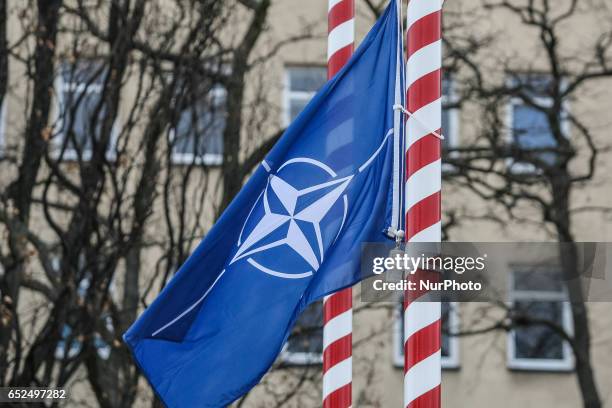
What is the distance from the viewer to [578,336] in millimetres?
16953

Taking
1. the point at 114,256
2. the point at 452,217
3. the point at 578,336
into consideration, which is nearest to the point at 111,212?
the point at 114,256

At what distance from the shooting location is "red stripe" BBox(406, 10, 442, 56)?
241 inches

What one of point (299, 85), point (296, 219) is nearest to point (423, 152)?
point (296, 219)

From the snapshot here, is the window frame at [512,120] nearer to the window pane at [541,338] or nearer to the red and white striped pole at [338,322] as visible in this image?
the window pane at [541,338]

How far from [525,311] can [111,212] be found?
8.54 meters

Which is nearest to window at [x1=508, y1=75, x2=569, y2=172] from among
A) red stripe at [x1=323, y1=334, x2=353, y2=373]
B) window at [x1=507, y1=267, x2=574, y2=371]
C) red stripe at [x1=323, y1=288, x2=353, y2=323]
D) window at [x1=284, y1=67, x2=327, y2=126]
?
window at [x1=507, y1=267, x2=574, y2=371]

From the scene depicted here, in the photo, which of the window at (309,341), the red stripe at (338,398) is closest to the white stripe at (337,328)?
the red stripe at (338,398)

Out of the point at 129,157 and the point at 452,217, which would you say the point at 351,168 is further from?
the point at 452,217

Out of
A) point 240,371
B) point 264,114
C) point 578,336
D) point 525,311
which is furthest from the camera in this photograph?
point 525,311

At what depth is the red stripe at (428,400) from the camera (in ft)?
19.0

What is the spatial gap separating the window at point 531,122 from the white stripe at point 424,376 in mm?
11108

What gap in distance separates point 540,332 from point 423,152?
1467cm

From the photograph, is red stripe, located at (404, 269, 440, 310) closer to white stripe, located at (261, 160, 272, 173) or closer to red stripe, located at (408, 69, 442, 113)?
red stripe, located at (408, 69, 442, 113)

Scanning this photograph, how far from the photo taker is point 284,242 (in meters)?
6.47
